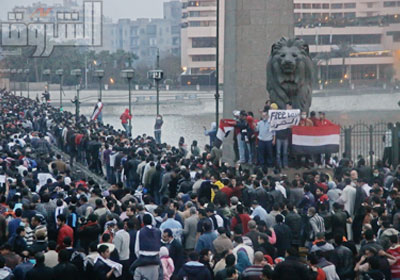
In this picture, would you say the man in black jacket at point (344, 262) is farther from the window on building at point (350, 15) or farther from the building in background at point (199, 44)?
the building in background at point (199, 44)

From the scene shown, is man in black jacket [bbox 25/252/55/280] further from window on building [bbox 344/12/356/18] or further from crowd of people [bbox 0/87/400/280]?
window on building [bbox 344/12/356/18]

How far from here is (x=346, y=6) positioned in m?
116

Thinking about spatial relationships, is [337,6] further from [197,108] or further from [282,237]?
[282,237]

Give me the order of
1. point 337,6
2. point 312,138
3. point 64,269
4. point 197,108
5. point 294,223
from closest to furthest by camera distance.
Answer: point 64,269 < point 294,223 < point 312,138 < point 197,108 < point 337,6

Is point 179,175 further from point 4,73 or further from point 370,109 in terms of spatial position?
point 4,73

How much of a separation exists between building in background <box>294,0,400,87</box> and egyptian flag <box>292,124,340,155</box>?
8088 cm

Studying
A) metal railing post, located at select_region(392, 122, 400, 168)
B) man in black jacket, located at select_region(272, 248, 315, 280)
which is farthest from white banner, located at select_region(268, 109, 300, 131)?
man in black jacket, located at select_region(272, 248, 315, 280)

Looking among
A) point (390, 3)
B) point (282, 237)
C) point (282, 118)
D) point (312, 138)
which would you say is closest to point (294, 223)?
point (282, 237)

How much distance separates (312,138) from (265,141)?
1.05m

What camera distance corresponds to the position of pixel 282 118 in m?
21.0

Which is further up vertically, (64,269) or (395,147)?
(395,147)

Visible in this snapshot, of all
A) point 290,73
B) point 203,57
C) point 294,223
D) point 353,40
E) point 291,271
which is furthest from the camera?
point 203,57

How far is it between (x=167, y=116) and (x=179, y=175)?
63.1 metres

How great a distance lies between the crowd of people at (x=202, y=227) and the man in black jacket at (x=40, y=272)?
0.01 meters
